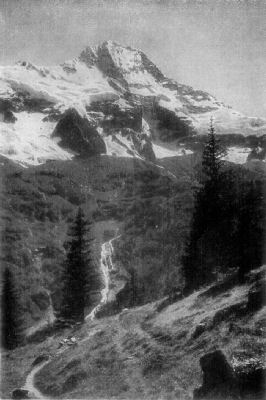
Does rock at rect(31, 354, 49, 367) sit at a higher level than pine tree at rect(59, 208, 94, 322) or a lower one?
higher

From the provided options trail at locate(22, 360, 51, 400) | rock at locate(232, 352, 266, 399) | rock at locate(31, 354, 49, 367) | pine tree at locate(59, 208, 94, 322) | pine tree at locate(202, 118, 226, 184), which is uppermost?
rock at locate(232, 352, 266, 399)

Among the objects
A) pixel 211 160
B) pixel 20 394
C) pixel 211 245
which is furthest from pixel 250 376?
pixel 211 160

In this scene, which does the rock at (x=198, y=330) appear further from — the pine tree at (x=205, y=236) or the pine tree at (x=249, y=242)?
the pine tree at (x=205, y=236)

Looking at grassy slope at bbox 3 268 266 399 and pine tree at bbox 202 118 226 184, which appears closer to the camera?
grassy slope at bbox 3 268 266 399

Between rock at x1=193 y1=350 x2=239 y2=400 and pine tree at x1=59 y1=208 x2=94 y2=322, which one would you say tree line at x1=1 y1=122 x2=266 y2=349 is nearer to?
pine tree at x1=59 y1=208 x2=94 y2=322

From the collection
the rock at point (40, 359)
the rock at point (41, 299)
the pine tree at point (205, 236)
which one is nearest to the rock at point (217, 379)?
the rock at point (40, 359)

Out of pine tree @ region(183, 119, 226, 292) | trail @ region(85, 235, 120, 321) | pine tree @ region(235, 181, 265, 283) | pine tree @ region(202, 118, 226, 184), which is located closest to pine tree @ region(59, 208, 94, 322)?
pine tree @ region(183, 119, 226, 292)

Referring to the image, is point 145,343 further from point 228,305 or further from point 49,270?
point 49,270
